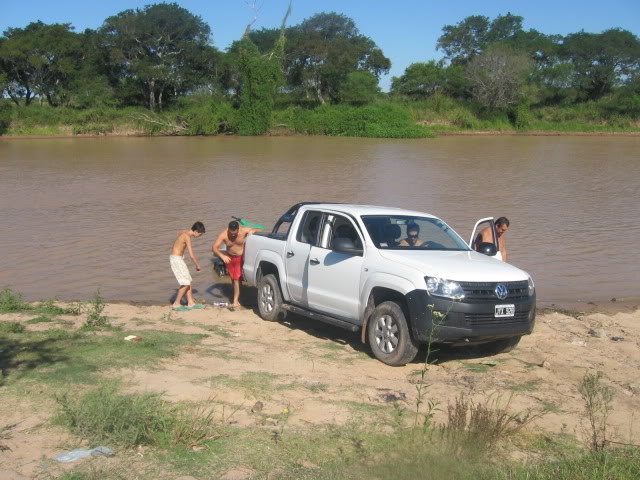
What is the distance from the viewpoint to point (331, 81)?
2857 inches

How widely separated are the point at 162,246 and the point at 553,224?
9.76 meters

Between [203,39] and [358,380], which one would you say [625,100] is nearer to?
[203,39]

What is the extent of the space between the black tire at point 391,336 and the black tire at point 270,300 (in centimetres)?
196

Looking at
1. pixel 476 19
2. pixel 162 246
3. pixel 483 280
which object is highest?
pixel 476 19

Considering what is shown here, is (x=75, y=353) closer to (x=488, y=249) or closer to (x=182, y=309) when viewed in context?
(x=182, y=309)

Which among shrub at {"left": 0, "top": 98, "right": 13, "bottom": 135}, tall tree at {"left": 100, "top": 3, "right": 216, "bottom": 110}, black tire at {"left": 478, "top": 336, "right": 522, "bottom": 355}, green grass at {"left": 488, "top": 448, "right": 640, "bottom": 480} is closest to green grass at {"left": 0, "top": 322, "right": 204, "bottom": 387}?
black tire at {"left": 478, "top": 336, "right": 522, "bottom": 355}

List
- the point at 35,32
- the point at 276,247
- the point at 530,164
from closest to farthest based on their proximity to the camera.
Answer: the point at 276,247 < the point at 530,164 < the point at 35,32

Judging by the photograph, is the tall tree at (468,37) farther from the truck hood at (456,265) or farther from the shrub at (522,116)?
the truck hood at (456,265)

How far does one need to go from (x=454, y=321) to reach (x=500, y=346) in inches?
50.5

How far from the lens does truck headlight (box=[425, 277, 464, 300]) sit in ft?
24.5

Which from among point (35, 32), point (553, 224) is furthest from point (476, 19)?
point (553, 224)

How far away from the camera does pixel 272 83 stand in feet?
201

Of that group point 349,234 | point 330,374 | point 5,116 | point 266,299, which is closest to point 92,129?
point 5,116

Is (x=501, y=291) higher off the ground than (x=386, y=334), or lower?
higher
